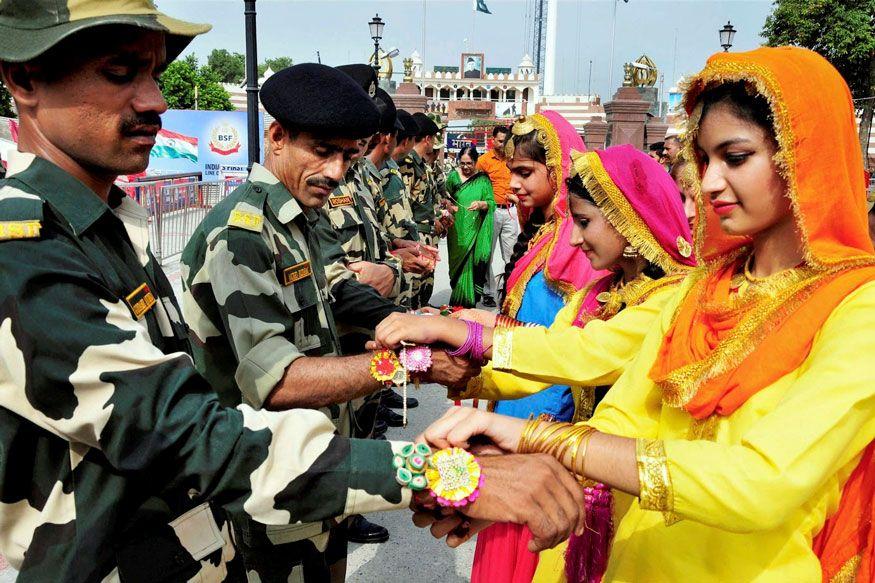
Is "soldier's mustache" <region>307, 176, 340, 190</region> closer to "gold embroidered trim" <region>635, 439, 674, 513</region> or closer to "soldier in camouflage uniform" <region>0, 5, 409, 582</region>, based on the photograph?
"soldier in camouflage uniform" <region>0, 5, 409, 582</region>

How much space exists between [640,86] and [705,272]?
20245 mm

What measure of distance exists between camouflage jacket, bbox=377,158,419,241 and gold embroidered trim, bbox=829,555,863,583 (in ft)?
17.6

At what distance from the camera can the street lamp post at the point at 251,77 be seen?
6062mm

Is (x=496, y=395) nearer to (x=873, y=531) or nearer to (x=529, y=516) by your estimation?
(x=529, y=516)

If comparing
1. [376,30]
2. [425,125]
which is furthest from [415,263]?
[376,30]

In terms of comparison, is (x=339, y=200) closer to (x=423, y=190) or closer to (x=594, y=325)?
(x=594, y=325)

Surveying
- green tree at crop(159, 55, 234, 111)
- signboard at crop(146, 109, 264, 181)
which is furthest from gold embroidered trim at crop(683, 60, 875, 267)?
green tree at crop(159, 55, 234, 111)

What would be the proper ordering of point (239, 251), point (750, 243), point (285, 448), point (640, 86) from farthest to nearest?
point (640, 86)
point (239, 251)
point (750, 243)
point (285, 448)

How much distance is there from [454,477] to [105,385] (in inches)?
32.1

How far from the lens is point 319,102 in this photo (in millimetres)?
2422

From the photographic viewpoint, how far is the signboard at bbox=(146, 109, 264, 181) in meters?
19.9

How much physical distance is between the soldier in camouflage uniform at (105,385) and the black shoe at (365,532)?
2.45 meters

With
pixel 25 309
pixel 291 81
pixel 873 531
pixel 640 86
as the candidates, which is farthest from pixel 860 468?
pixel 640 86

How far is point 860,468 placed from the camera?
155 cm
